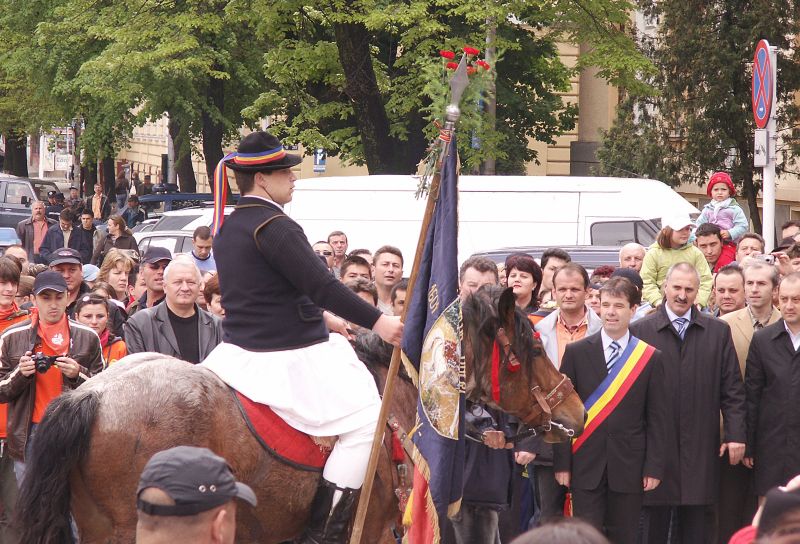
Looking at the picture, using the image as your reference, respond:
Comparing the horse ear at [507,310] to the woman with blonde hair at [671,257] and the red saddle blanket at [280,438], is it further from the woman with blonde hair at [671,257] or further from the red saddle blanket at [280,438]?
the woman with blonde hair at [671,257]

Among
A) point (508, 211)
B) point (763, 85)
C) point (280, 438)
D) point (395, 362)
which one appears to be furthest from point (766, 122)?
point (280, 438)

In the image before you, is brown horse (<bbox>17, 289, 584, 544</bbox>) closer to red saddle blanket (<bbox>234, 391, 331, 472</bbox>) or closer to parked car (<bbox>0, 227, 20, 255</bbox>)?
red saddle blanket (<bbox>234, 391, 331, 472</bbox>)

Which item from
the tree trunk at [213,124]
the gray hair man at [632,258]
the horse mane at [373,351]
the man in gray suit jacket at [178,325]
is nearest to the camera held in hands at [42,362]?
the man in gray suit jacket at [178,325]

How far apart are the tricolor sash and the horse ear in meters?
1.44

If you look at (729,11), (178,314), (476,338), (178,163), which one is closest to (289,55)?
(729,11)

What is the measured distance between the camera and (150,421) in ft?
19.9

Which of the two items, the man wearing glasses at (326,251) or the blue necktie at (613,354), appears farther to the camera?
the man wearing glasses at (326,251)

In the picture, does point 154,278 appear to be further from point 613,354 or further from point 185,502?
point 185,502

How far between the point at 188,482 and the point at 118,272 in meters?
9.86

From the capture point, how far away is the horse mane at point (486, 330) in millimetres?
7191

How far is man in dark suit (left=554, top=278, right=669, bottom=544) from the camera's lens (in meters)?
8.37

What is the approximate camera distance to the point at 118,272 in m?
13.1

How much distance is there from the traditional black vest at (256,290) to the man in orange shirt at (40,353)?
232 centimetres

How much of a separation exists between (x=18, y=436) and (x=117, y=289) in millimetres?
4437
